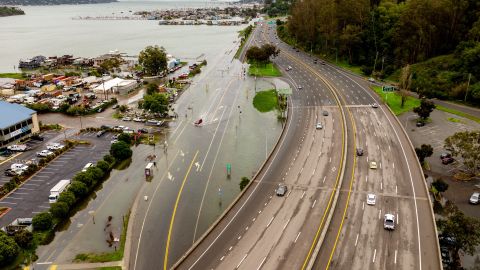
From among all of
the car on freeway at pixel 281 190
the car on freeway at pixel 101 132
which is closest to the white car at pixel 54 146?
the car on freeway at pixel 101 132

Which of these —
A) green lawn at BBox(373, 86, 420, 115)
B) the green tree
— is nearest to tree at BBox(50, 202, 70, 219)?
the green tree

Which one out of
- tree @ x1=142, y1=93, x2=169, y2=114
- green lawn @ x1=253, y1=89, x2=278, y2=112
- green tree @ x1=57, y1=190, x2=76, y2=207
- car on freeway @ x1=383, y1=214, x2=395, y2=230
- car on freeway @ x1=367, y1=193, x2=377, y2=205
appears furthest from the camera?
green lawn @ x1=253, y1=89, x2=278, y2=112

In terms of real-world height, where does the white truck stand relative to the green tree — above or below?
below

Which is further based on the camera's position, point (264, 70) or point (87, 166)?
point (264, 70)

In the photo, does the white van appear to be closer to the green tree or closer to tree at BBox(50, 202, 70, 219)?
the green tree

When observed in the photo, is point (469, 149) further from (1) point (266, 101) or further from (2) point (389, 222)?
(1) point (266, 101)

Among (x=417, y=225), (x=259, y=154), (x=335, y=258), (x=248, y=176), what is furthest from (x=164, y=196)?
(x=417, y=225)

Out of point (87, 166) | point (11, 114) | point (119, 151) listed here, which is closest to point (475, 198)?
point (119, 151)

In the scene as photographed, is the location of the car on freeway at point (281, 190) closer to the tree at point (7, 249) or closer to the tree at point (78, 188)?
the tree at point (78, 188)

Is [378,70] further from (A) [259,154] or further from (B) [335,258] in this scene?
(B) [335,258]
